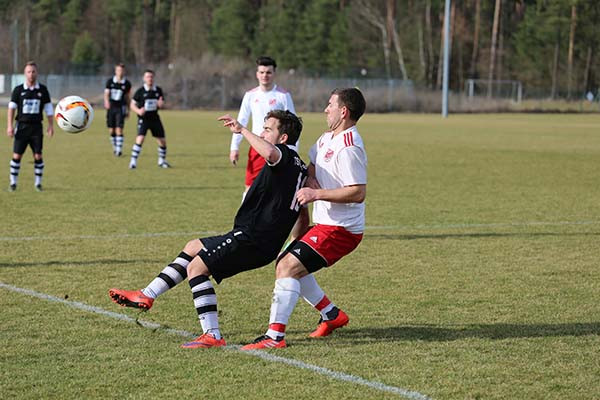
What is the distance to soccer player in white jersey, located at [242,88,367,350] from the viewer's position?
644cm

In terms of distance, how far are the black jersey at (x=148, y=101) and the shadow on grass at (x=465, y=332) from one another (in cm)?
1543

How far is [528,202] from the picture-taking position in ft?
52.8

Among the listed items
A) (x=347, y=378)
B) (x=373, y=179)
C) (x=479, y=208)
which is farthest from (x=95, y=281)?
(x=373, y=179)

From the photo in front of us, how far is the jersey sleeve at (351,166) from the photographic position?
255 inches

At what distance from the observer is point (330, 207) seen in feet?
21.9

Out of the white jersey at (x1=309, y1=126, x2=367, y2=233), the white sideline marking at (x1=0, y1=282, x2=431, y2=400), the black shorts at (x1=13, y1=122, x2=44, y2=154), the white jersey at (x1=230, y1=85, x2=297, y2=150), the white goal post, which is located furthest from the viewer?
the white goal post

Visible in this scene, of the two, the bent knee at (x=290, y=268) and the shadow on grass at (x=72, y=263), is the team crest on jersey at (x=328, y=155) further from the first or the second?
the shadow on grass at (x=72, y=263)

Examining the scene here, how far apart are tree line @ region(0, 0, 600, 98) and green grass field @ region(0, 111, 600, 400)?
62.5 m

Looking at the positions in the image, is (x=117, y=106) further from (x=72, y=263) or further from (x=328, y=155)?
(x=328, y=155)

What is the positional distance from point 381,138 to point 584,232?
2219cm

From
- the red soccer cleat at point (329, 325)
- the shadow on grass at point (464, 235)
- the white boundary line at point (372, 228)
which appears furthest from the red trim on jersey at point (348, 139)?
the white boundary line at point (372, 228)

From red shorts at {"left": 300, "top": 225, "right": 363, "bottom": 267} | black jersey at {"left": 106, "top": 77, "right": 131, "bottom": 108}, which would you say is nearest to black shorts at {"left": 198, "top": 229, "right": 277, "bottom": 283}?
red shorts at {"left": 300, "top": 225, "right": 363, "bottom": 267}

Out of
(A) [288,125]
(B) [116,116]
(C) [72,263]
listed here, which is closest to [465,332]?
(A) [288,125]

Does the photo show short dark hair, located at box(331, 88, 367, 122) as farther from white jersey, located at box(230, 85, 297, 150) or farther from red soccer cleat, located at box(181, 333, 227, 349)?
white jersey, located at box(230, 85, 297, 150)
